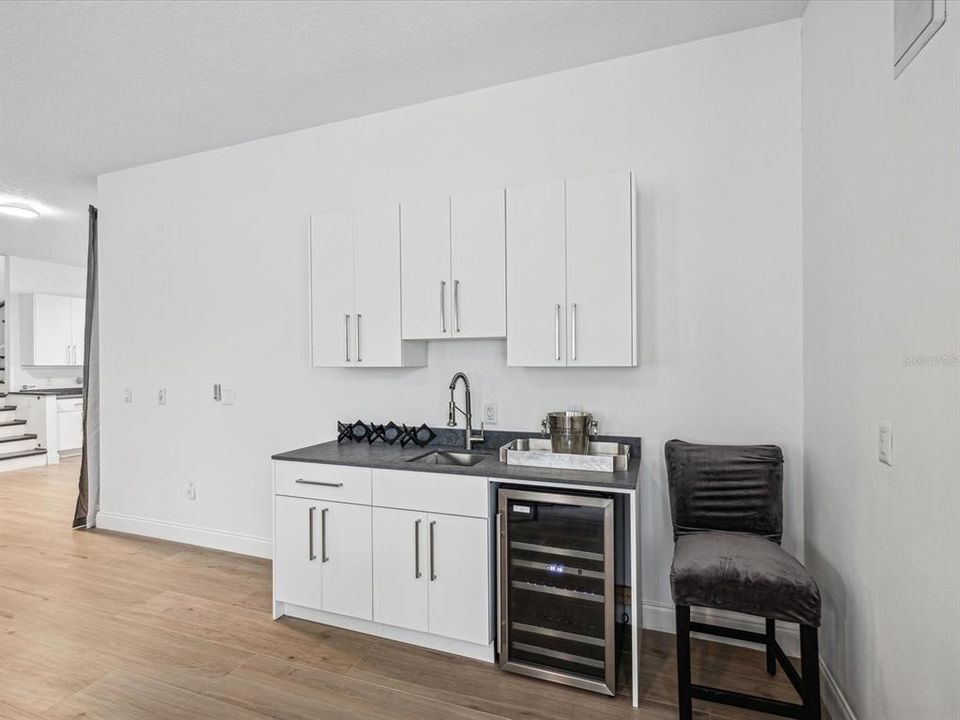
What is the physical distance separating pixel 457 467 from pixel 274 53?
2.24m

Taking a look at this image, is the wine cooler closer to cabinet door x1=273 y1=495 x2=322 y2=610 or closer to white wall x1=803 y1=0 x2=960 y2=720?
white wall x1=803 y1=0 x2=960 y2=720

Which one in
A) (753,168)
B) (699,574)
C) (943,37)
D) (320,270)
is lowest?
(699,574)

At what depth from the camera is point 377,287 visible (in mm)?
2887

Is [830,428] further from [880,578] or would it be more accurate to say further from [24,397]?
[24,397]

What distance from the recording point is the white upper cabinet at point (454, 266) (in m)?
2.63

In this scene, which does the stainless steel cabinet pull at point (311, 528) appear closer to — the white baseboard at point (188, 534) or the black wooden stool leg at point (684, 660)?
the white baseboard at point (188, 534)

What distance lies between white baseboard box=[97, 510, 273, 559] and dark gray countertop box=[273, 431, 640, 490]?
42.0 inches

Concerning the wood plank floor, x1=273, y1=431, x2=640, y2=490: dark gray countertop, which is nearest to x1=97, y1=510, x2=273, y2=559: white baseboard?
the wood plank floor

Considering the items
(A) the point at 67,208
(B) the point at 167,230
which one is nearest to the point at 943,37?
(B) the point at 167,230

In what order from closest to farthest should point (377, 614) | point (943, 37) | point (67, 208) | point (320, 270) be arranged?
point (943, 37)
point (377, 614)
point (320, 270)
point (67, 208)

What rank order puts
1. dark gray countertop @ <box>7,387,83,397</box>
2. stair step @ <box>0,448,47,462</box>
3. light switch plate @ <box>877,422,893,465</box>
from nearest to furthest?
light switch plate @ <box>877,422,893,465</box>
stair step @ <box>0,448,47,462</box>
dark gray countertop @ <box>7,387,83,397</box>

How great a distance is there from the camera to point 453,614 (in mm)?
2375

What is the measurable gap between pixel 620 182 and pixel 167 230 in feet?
11.2

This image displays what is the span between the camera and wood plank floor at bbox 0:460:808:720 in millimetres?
2053
